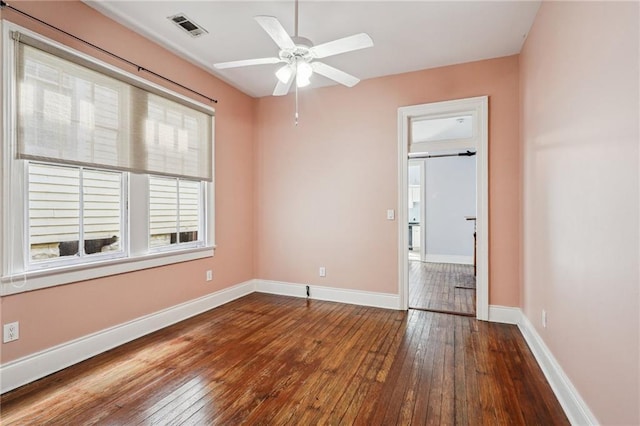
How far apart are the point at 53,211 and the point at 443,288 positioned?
492 cm

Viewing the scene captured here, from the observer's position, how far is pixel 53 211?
2.34 metres

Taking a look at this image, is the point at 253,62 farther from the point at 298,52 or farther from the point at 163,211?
the point at 163,211

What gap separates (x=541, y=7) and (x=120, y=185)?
400 centimetres

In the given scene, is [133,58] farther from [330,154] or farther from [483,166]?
[483,166]

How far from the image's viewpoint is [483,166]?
3443 mm

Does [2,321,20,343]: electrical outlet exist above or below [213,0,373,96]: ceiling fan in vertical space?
below

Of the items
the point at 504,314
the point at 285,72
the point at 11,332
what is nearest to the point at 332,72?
the point at 285,72

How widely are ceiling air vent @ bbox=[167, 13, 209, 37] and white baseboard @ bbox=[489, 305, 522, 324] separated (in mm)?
4227

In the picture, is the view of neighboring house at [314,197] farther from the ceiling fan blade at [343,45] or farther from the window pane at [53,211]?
the ceiling fan blade at [343,45]

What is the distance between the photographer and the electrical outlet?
2.06 meters

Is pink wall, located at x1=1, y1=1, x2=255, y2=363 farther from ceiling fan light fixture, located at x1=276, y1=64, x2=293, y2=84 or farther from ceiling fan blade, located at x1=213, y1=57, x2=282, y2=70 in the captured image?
ceiling fan light fixture, located at x1=276, y1=64, x2=293, y2=84

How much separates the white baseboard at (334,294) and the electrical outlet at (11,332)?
2.82m

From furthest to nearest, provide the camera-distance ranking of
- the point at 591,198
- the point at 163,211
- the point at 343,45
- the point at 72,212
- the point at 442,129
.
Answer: the point at 442,129
the point at 163,211
the point at 72,212
the point at 343,45
the point at 591,198

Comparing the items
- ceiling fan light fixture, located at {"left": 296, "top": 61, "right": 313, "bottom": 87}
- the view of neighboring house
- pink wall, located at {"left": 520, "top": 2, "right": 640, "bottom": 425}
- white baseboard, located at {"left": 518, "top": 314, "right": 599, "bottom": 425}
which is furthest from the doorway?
ceiling fan light fixture, located at {"left": 296, "top": 61, "right": 313, "bottom": 87}
